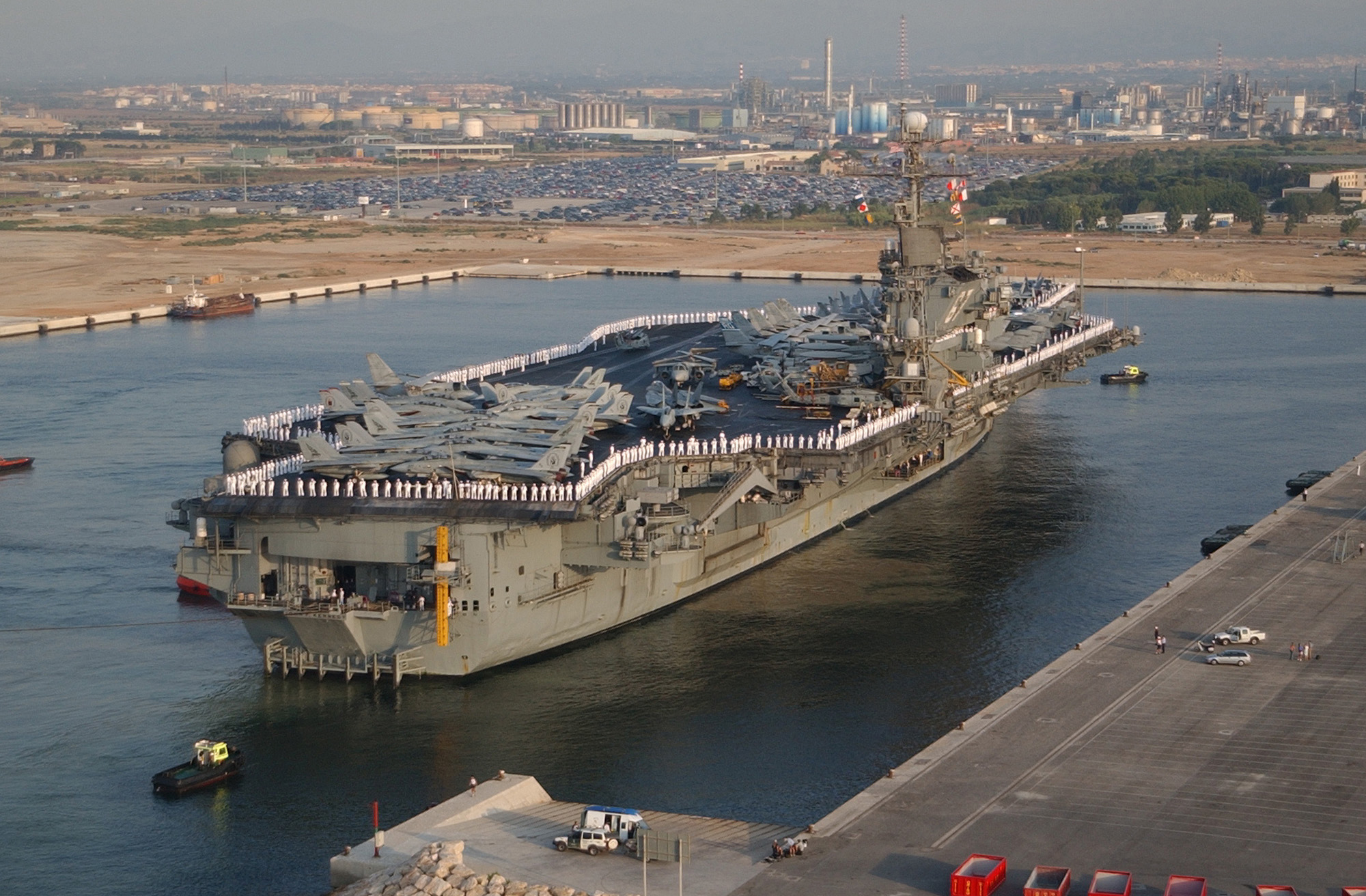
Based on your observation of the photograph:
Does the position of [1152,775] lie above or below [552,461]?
below

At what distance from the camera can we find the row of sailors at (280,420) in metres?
46.4

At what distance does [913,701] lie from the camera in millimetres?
36031

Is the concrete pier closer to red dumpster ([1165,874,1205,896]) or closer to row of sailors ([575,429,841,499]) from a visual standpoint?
red dumpster ([1165,874,1205,896])

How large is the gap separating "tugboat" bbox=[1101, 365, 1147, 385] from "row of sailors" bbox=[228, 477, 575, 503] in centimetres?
4507

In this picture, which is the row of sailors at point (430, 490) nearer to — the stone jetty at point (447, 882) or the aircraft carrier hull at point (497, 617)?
the aircraft carrier hull at point (497, 617)

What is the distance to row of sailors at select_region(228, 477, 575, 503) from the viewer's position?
37.1 m

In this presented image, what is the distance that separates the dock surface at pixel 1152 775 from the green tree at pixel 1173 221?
385 ft

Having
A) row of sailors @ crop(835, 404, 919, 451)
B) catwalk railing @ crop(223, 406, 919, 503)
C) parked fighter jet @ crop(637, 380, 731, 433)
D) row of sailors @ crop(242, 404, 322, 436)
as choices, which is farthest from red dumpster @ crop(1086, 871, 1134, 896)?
row of sailors @ crop(242, 404, 322, 436)

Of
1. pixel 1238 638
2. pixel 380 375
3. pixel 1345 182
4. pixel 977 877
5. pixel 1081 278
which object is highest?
pixel 1345 182

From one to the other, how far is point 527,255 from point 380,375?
297 ft

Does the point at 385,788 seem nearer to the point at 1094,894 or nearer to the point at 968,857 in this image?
the point at 968,857

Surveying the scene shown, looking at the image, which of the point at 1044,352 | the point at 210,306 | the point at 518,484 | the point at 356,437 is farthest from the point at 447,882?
the point at 210,306

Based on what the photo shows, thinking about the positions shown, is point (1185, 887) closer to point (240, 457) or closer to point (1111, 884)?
point (1111, 884)

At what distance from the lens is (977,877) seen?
23.5 meters
